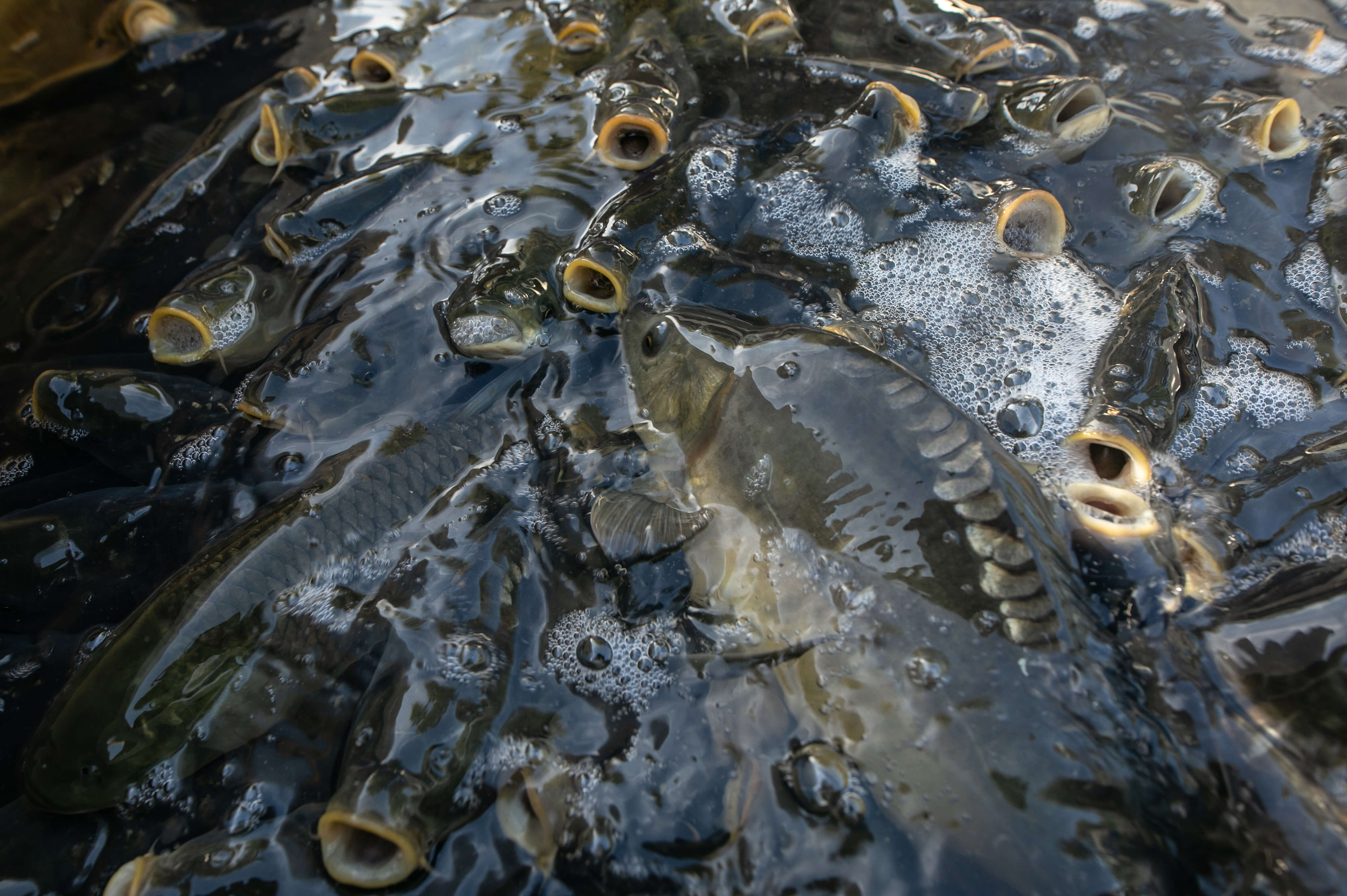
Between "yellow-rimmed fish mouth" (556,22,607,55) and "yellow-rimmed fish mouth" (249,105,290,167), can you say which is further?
"yellow-rimmed fish mouth" (556,22,607,55)

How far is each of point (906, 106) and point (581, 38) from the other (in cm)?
145

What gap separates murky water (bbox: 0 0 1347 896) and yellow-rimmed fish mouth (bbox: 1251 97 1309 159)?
2 centimetres

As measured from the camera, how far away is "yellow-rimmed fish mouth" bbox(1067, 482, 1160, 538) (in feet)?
6.04

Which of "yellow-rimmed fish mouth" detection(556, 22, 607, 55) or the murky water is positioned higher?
"yellow-rimmed fish mouth" detection(556, 22, 607, 55)

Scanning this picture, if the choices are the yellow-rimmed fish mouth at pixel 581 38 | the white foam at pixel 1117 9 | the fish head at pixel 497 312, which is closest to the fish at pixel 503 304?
the fish head at pixel 497 312

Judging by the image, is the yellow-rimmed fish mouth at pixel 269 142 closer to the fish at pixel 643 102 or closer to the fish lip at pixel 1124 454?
the fish at pixel 643 102

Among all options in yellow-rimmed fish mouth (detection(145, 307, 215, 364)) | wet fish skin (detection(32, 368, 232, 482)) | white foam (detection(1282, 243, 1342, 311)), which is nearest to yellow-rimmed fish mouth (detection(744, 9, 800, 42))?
white foam (detection(1282, 243, 1342, 311))

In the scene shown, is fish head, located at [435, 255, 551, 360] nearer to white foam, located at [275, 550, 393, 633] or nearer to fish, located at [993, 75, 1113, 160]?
white foam, located at [275, 550, 393, 633]

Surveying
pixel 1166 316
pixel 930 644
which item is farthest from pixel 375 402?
pixel 1166 316

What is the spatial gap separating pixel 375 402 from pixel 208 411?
1.88ft

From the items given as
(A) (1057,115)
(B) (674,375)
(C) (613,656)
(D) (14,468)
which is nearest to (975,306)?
(A) (1057,115)

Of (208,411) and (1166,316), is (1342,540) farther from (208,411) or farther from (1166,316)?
(208,411)

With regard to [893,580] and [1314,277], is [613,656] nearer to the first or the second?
[893,580]

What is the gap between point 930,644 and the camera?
164 cm
